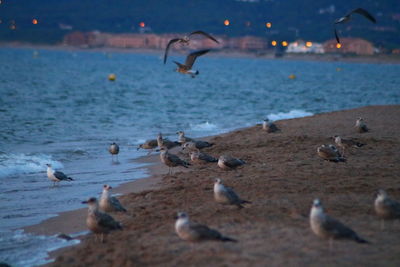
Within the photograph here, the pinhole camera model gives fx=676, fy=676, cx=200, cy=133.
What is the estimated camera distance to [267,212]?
28.5ft

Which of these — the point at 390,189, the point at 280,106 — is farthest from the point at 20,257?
the point at 280,106

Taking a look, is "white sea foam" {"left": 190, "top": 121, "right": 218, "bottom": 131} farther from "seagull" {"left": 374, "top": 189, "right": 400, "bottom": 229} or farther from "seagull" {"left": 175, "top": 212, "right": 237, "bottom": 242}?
"seagull" {"left": 175, "top": 212, "right": 237, "bottom": 242}

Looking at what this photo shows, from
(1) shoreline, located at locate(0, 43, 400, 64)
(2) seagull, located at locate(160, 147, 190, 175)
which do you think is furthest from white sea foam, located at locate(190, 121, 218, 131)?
(1) shoreline, located at locate(0, 43, 400, 64)

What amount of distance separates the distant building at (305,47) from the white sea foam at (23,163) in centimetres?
15056

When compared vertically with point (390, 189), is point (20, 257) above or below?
below

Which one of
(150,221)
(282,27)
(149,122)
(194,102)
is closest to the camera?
(150,221)

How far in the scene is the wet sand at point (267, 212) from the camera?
6855 mm

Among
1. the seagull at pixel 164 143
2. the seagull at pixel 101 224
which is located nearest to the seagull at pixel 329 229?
the seagull at pixel 101 224

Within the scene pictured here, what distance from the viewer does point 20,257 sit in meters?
8.27

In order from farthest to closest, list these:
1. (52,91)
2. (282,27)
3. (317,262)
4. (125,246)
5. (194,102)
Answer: (282,27)
(52,91)
(194,102)
(125,246)
(317,262)

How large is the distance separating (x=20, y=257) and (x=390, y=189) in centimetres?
521

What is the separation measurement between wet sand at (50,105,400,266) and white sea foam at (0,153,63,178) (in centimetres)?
268

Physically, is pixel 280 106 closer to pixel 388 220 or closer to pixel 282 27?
pixel 388 220

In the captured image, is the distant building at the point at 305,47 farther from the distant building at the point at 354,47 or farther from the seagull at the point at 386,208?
the seagull at the point at 386,208
